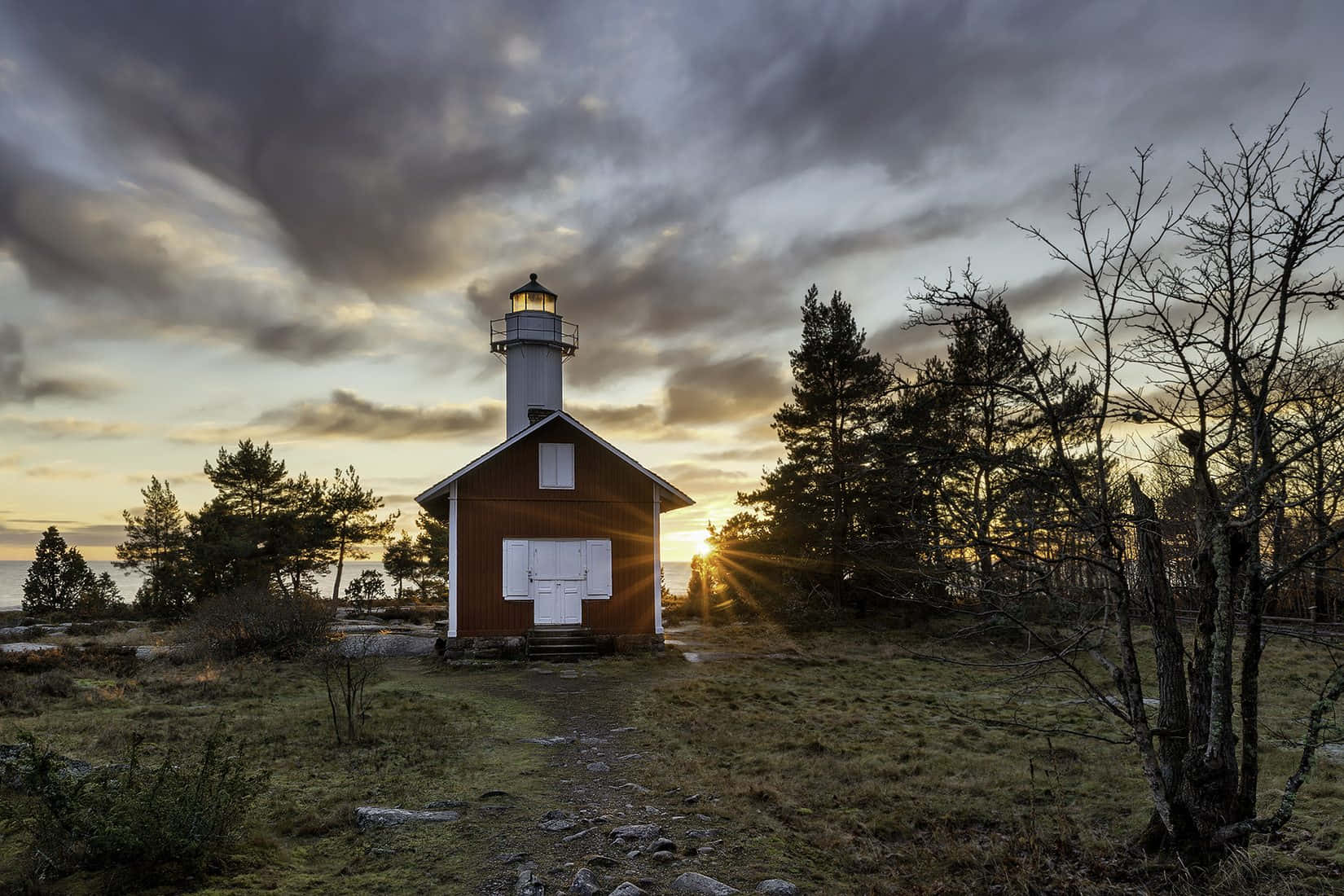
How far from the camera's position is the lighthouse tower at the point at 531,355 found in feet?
84.4

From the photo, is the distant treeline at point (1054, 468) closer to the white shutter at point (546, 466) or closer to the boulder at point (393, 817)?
the boulder at point (393, 817)

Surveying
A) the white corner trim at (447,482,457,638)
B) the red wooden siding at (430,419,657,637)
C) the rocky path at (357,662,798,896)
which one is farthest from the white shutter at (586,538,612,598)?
the rocky path at (357,662,798,896)

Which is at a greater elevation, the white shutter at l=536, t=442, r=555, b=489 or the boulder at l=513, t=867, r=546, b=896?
the white shutter at l=536, t=442, r=555, b=489

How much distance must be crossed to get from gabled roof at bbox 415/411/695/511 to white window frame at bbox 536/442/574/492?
1.74ft

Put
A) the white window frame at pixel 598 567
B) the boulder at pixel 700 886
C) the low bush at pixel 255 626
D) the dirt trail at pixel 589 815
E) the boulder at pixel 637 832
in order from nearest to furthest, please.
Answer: the boulder at pixel 700 886 < the dirt trail at pixel 589 815 < the boulder at pixel 637 832 < the low bush at pixel 255 626 < the white window frame at pixel 598 567

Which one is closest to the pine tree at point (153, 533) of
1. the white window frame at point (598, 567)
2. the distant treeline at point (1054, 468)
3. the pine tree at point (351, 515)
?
the pine tree at point (351, 515)

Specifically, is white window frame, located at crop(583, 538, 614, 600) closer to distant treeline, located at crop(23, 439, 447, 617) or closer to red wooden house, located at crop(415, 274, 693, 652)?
red wooden house, located at crop(415, 274, 693, 652)

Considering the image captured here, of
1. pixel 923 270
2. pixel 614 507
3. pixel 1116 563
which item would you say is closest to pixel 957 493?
pixel 1116 563

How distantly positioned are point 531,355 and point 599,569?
9509mm

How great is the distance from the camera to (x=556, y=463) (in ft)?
64.7

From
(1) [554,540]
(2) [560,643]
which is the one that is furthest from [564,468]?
(2) [560,643]

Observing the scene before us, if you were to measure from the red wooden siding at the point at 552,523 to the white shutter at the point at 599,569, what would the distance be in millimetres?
150

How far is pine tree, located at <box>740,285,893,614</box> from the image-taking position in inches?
976

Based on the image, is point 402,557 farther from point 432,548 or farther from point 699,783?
point 699,783
